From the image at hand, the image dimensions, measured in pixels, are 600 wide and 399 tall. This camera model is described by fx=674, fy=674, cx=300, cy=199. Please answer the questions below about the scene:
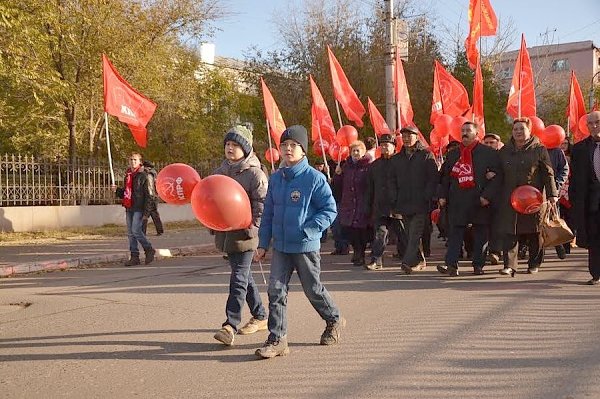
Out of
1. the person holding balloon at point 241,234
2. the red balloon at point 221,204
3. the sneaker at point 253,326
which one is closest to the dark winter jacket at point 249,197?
the person holding balloon at point 241,234

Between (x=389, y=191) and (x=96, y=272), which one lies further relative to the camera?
(x=96, y=272)

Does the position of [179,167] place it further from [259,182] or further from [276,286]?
[276,286]

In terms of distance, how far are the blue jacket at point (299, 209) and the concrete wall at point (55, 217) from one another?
470 inches

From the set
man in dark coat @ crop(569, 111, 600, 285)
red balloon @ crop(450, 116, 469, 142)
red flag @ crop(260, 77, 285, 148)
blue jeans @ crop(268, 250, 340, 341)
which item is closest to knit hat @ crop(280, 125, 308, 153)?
blue jeans @ crop(268, 250, 340, 341)

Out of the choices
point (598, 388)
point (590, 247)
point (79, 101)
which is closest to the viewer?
point (598, 388)

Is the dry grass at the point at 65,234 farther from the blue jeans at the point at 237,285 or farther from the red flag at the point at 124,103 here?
the blue jeans at the point at 237,285

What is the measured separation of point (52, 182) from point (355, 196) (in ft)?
33.1

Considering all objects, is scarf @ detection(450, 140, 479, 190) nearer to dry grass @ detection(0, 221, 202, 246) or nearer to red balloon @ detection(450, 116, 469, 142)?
red balloon @ detection(450, 116, 469, 142)

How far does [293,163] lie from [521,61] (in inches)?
367

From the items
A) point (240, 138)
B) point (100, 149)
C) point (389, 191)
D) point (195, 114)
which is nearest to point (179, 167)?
point (240, 138)

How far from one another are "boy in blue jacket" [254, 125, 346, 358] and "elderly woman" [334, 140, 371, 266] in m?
4.98

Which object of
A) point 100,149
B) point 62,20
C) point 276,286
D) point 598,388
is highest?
point 62,20

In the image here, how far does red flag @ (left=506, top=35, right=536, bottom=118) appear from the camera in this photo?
13062mm

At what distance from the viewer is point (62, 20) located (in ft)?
59.7
